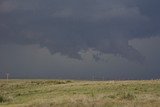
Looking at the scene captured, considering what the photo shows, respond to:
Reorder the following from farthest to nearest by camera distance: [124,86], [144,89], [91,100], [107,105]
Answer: [124,86] < [144,89] < [91,100] < [107,105]

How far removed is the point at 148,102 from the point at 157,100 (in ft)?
6.17

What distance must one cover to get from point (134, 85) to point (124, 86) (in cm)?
231

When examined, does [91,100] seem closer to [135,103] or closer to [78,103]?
[78,103]

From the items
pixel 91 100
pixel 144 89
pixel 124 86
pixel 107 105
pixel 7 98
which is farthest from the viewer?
pixel 124 86

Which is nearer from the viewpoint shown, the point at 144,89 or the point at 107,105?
the point at 107,105

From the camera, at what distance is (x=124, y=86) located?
303ft

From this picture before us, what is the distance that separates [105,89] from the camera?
89000 mm

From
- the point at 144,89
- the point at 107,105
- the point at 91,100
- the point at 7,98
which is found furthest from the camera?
the point at 144,89

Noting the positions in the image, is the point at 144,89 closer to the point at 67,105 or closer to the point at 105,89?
the point at 105,89

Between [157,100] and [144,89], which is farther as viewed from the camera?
[144,89]

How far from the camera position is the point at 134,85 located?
93.1 m

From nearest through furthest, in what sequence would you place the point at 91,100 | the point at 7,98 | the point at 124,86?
the point at 91,100 < the point at 7,98 < the point at 124,86

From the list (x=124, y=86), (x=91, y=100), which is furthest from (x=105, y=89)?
(x=91, y=100)

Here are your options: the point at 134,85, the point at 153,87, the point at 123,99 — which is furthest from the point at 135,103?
the point at 134,85
